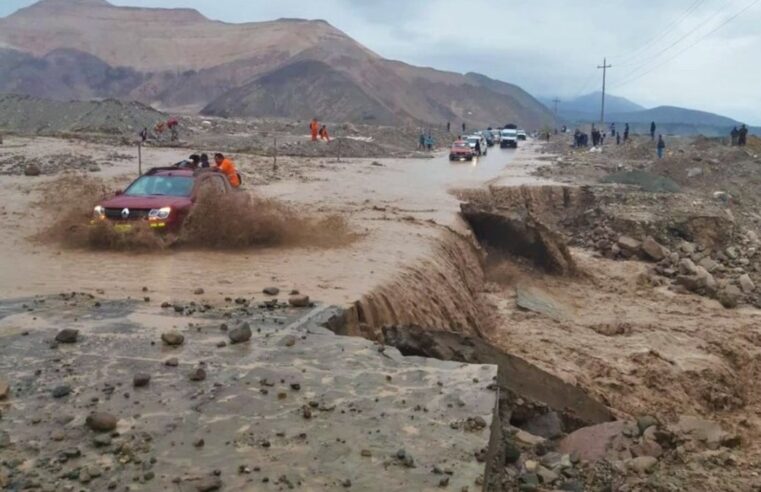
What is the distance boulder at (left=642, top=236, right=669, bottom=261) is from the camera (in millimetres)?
18922

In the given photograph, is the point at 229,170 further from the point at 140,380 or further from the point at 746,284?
the point at 746,284

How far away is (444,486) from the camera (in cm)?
449

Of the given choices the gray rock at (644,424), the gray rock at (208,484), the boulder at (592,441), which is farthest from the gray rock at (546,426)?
A: the gray rock at (208,484)

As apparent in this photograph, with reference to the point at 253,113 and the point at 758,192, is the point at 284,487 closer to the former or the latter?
the point at 758,192

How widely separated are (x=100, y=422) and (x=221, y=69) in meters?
115

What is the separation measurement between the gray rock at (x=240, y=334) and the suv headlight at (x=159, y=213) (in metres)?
6.12

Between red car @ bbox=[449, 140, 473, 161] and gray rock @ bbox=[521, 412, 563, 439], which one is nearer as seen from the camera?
gray rock @ bbox=[521, 412, 563, 439]

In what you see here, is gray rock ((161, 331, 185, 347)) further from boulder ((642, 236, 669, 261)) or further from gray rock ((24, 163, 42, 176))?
gray rock ((24, 163, 42, 176))

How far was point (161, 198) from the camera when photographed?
13.1 meters

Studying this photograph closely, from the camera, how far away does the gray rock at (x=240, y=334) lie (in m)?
7.02

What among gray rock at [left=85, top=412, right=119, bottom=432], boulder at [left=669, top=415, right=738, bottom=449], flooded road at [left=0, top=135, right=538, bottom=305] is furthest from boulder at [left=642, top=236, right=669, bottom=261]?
gray rock at [left=85, top=412, right=119, bottom=432]

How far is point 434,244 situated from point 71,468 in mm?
10437

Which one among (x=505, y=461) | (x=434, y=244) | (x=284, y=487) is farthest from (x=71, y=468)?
(x=434, y=244)

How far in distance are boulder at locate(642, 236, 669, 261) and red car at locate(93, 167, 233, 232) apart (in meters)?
10.8
